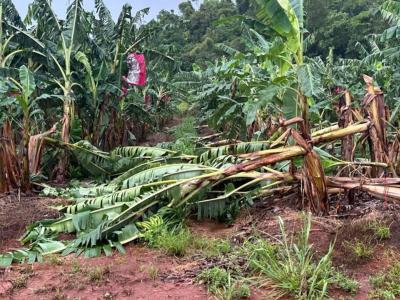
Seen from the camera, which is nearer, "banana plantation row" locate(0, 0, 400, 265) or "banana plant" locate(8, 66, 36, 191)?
"banana plantation row" locate(0, 0, 400, 265)

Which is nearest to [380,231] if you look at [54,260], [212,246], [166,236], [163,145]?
[212,246]

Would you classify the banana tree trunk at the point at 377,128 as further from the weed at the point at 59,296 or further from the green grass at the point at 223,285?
the weed at the point at 59,296

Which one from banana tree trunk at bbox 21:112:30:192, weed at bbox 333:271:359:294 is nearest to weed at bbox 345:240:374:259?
weed at bbox 333:271:359:294

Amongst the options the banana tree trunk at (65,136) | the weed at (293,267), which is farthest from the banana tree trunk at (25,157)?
the weed at (293,267)

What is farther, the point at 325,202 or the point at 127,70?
the point at 127,70

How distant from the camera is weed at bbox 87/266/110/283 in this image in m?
4.07

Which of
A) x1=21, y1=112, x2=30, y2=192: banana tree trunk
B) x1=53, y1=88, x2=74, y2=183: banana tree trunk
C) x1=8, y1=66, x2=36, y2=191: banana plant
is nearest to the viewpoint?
x1=8, y1=66, x2=36, y2=191: banana plant

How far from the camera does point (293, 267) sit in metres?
3.62

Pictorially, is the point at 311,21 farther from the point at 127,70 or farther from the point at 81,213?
the point at 81,213

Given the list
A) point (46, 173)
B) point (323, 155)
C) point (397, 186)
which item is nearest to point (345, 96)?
point (323, 155)

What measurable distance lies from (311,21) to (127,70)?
2557 centimetres

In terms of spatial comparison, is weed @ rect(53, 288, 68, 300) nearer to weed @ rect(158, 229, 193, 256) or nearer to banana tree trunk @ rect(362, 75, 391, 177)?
weed @ rect(158, 229, 193, 256)

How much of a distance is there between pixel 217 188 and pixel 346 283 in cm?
244

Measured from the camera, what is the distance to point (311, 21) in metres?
33.2
